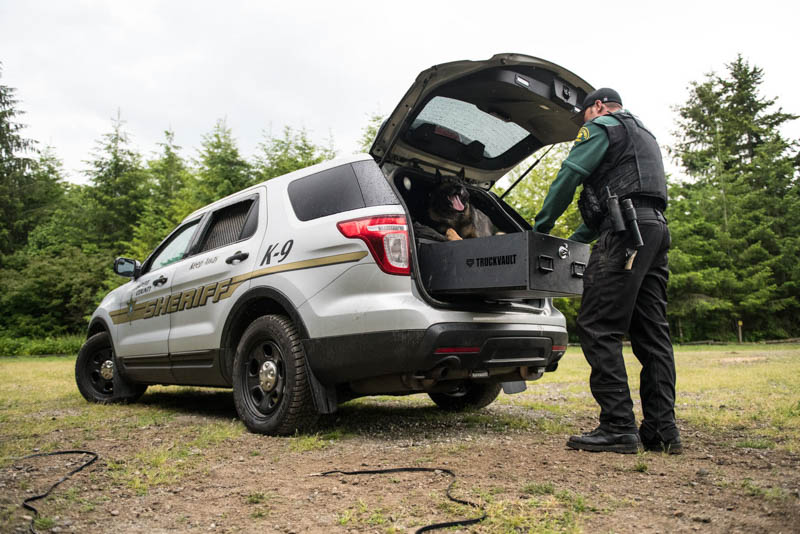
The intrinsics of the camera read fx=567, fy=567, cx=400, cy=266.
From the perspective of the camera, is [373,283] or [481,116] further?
[481,116]

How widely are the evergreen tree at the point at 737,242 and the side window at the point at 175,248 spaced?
22534mm

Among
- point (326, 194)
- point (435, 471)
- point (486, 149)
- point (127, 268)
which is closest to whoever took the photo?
point (435, 471)

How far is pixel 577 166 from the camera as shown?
3262mm

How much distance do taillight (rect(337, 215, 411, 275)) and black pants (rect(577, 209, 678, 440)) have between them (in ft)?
3.56

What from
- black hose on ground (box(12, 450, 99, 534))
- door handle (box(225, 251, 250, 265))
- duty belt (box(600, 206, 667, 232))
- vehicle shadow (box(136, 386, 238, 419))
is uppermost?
duty belt (box(600, 206, 667, 232))

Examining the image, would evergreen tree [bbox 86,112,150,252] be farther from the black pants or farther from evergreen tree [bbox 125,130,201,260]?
the black pants

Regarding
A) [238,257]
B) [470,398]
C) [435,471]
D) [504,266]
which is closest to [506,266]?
[504,266]

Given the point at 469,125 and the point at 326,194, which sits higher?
the point at 469,125

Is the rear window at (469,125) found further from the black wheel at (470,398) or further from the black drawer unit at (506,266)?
the black wheel at (470,398)

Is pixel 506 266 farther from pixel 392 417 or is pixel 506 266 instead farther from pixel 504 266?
pixel 392 417

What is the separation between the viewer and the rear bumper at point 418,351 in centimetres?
312

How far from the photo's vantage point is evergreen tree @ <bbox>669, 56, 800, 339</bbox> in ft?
80.2

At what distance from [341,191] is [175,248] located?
→ 2.42 meters

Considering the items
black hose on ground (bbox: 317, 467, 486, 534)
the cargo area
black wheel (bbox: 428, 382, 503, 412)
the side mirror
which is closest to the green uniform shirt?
the cargo area
